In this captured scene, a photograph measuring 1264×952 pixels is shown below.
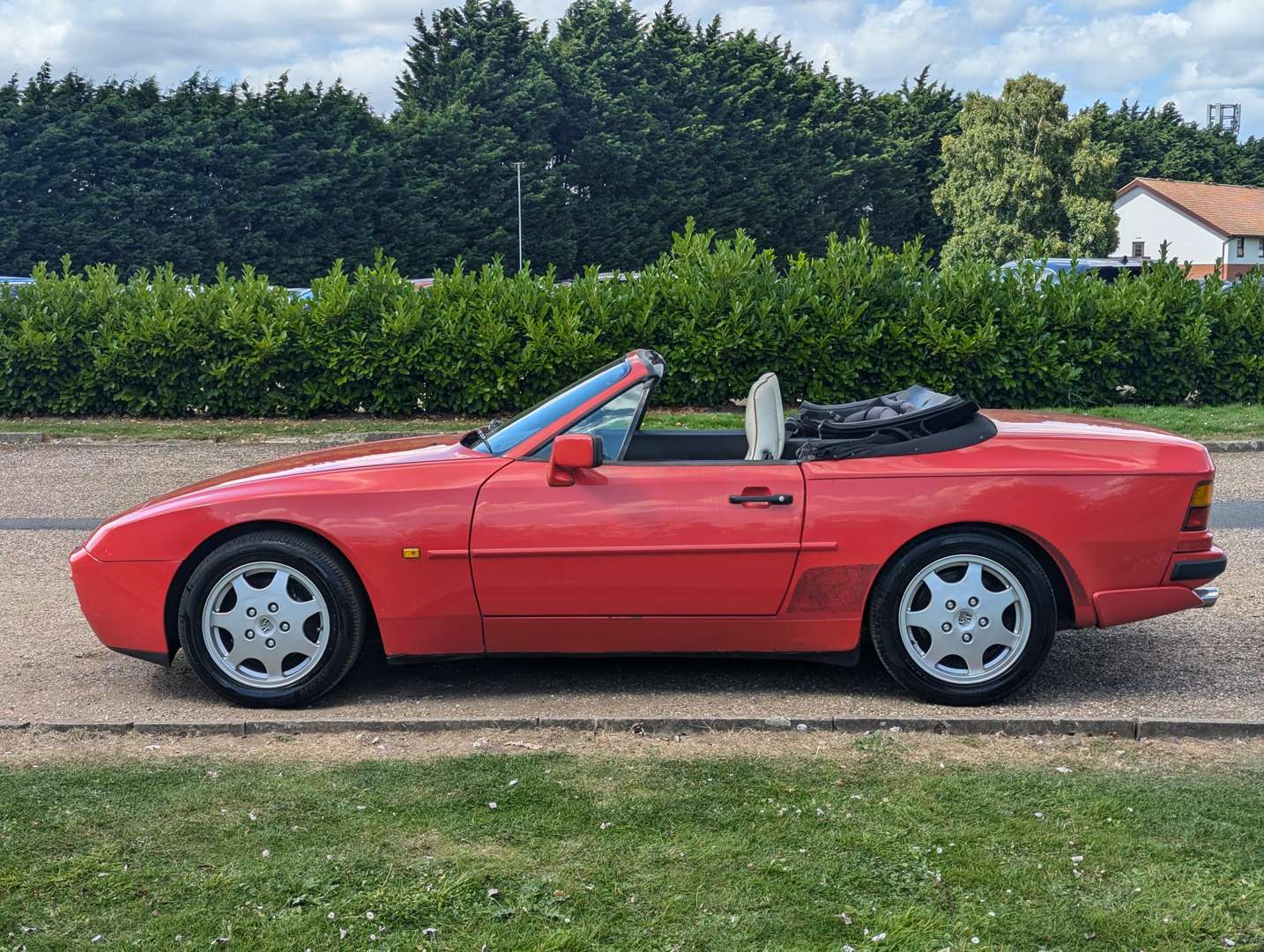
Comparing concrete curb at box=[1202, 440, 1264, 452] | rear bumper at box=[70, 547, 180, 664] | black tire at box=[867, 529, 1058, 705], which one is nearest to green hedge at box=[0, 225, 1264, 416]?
concrete curb at box=[1202, 440, 1264, 452]

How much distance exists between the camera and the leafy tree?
176 ft

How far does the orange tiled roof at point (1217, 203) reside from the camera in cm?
7494

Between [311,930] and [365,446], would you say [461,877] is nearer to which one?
[311,930]

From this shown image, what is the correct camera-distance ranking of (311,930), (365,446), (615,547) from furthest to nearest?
(365,446) → (615,547) → (311,930)

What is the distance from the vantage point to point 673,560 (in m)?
5.34

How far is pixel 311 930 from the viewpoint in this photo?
3496mm

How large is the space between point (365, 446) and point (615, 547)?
159 centimetres

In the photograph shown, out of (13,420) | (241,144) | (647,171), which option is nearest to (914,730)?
(13,420)

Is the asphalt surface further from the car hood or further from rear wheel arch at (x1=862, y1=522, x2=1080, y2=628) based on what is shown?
the car hood

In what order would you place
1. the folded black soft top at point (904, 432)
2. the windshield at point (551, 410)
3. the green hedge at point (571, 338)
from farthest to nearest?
the green hedge at point (571, 338) < the windshield at point (551, 410) < the folded black soft top at point (904, 432)

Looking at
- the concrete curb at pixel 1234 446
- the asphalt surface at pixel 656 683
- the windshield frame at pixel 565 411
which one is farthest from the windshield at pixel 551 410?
the concrete curb at pixel 1234 446

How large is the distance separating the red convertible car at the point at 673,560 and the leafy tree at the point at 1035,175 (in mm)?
49132

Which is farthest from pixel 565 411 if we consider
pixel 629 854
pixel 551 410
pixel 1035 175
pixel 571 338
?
pixel 1035 175

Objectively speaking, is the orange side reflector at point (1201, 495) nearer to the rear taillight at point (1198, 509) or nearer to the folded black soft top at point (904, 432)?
the rear taillight at point (1198, 509)
